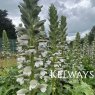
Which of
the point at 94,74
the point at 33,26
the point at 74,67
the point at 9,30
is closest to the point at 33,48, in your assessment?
the point at 33,26

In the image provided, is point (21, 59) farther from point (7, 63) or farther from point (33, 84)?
point (7, 63)

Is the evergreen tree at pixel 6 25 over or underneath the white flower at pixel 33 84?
over

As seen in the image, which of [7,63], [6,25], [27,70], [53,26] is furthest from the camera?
[6,25]

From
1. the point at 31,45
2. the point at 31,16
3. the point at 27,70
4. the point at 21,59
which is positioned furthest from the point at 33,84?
the point at 31,16

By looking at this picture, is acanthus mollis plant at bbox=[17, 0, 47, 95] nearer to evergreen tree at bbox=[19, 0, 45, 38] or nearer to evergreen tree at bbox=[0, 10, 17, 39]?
evergreen tree at bbox=[19, 0, 45, 38]

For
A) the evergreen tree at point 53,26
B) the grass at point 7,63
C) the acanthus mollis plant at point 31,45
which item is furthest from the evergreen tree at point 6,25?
the acanthus mollis plant at point 31,45

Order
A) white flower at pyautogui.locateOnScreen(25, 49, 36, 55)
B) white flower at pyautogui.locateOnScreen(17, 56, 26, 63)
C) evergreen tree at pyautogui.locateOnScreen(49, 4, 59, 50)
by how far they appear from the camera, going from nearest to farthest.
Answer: white flower at pyautogui.locateOnScreen(25, 49, 36, 55), white flower at pyautogui.locateOnScreen(17, 56, 26, 63), evergreen tree at pyautogui.locateOnScreen(49, 4, 59, 50)

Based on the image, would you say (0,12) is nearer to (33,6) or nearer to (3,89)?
(3,89)

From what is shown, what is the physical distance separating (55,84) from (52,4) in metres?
2.06

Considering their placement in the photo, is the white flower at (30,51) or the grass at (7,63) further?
the grass at (7,63)

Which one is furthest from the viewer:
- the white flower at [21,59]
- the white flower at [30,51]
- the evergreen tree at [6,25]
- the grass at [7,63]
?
the evergreen tree at [6,25]

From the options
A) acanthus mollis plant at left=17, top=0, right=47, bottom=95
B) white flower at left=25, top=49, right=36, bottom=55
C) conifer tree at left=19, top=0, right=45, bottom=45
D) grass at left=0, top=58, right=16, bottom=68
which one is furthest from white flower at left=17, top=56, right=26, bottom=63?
grass at left=0, top=58, right=16, bottom=68

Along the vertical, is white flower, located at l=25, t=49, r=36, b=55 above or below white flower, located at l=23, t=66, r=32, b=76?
above

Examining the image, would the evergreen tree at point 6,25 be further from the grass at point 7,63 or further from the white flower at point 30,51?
the white flower at point 30,51
